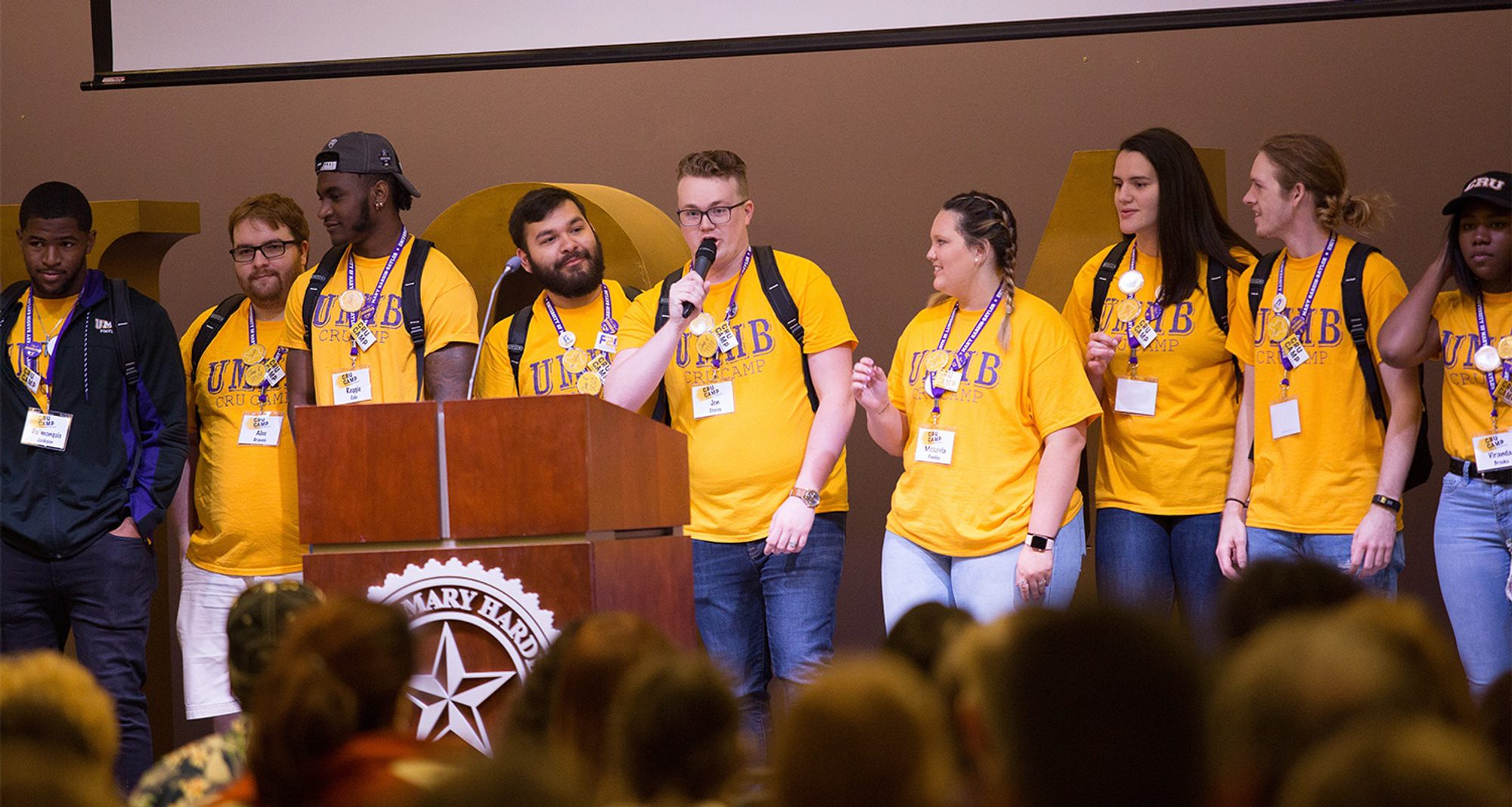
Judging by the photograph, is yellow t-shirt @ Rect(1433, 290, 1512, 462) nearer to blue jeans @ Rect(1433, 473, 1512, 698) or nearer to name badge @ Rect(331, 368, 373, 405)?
blue jeans @ Rect(1433, 473, 1512, 698)

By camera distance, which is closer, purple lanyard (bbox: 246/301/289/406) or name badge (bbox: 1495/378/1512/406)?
name badge (bbox: 1495/378/1512/406)

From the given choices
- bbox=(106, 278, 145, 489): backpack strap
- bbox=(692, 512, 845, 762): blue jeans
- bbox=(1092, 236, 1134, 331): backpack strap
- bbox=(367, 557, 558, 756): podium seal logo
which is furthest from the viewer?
bbox=(106, 278, 145, 489): backpack strap

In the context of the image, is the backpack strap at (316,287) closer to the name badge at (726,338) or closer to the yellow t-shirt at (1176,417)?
the name badge at (726,338)

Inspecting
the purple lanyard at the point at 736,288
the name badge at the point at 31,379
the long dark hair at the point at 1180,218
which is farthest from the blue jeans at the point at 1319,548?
the name badge at the point at 31,379

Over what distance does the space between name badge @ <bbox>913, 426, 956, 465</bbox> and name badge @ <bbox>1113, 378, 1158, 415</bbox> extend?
1.76 ft

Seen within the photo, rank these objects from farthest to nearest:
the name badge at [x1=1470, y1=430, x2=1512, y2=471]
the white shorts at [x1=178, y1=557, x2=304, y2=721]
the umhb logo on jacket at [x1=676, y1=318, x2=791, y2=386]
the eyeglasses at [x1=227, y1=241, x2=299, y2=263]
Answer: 1. the eyeglasses at [x1=227, y1=241, x2=299, y2=263]
2. the white shorts at [x1=178, y1=557, x2=304, y2=721]
3. the umhb logo on jacket at [x1=676, y1=318, x2=791, y2=386]
4. the name badge at [x1=1470, y1=430, x2=1512, y2=471]

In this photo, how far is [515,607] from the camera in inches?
105

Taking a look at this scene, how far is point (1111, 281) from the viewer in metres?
4.09

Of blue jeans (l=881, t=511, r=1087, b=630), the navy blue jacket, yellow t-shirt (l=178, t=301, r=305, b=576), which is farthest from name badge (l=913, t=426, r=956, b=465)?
the navy blue jacket

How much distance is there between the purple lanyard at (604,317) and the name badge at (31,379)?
1461mm

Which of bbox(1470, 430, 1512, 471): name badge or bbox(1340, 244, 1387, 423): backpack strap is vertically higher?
bbox(1340, 244, 1387, 423): backpack strap

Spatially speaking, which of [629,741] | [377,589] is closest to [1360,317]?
[377,589]

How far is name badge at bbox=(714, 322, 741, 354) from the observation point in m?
4.00

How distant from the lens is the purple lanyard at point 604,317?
13.8ft
